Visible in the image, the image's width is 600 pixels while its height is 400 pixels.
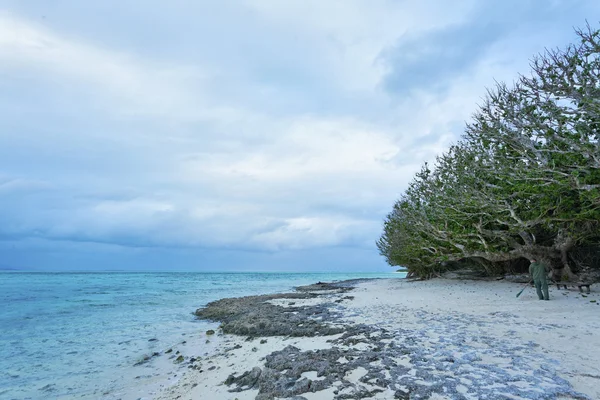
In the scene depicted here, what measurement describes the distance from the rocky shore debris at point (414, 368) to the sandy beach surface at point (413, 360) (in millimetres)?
18

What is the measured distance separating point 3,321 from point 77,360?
13184mm

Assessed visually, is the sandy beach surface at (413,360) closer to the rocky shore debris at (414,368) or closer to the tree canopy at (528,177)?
the rocky shore debris at (414,368)

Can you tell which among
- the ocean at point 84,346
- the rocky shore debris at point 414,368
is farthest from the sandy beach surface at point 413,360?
the ocean at point 84,346

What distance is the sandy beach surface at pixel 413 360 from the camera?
18.4 ft

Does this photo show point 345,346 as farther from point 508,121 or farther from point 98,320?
point 98,320

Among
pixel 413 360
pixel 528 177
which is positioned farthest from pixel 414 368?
pixel 528 177

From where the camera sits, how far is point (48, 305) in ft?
92.0

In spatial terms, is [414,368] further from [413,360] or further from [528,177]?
[528,177]

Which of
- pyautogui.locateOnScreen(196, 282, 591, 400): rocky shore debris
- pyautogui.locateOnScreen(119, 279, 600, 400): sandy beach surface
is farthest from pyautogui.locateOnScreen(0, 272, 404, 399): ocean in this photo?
pyautogui.locateOnScreen(196, 282, 591, 400): rocky shore debris

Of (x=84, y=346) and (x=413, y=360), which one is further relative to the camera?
(x=84, y=346)

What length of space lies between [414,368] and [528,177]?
39.0 ft

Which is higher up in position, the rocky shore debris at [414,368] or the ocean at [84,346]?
the rocky shore debris at [414,368]

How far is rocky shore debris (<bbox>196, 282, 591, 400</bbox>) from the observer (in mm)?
5453

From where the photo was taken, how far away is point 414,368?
21.2 feet
